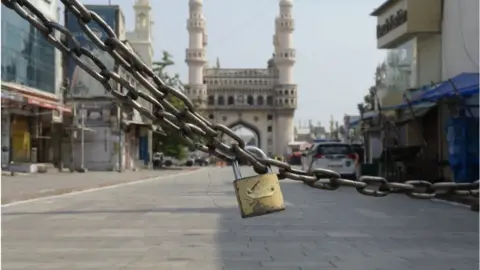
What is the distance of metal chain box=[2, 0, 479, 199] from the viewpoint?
3691 mm

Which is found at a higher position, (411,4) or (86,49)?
(411,4)

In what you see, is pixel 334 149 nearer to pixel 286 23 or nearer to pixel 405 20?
pixel 405 20

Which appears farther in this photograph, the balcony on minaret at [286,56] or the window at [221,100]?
the window at [221,100]

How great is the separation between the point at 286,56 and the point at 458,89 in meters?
106

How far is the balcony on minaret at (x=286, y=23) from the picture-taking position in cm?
12300

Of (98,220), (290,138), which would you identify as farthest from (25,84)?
(290,138)

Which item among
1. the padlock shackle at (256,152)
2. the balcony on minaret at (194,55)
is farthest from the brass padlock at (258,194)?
the balcony on minaret at (194,55)

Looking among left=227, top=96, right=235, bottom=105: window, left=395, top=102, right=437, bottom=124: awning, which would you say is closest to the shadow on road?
left=395, top=102, right=437, bottom=124: awning

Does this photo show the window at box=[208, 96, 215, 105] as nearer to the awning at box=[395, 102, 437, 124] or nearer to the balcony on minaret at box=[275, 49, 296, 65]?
the balcony on minaret at box=[275, 49, 296, 65]

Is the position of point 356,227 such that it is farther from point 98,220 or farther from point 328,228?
point 98,220

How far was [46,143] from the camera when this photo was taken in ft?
141

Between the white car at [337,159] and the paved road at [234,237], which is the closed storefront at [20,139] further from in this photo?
the paved road at [234,237]

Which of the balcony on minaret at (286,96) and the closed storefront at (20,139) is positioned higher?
the balcony on minaret at (286,96)

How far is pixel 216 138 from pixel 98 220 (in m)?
9.04
